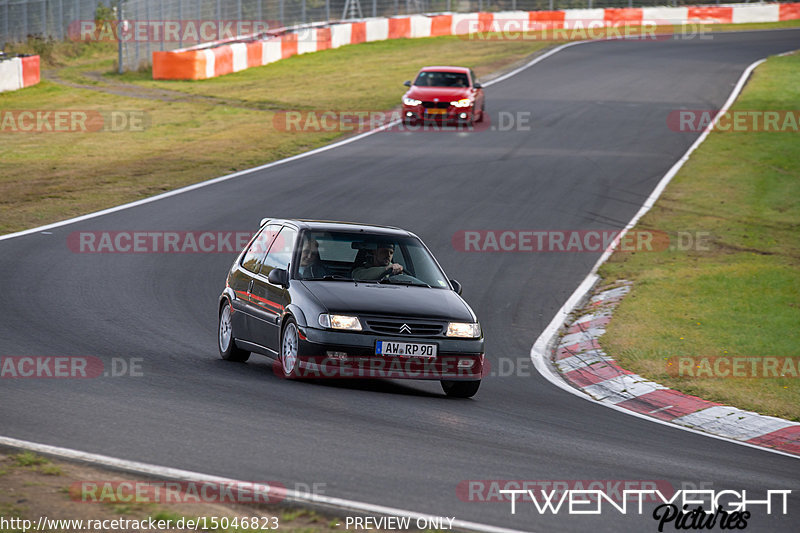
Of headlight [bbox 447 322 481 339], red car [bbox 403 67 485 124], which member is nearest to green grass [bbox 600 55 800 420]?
headlight [bbox 447 322 481 339]

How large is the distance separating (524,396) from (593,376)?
5.77ft

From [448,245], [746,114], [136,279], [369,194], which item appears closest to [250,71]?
[746,114]

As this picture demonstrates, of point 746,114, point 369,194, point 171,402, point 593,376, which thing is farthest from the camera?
point 746,114

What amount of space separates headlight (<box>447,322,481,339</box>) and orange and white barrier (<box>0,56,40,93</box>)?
2911 cm

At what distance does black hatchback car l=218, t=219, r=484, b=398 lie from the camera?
31.9 feet

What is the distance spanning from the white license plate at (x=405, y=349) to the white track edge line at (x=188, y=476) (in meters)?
3.25

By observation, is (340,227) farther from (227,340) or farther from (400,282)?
(227,340)

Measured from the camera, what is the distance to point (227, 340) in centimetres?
1161

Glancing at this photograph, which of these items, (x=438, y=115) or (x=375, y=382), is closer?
(x=375, y=382)

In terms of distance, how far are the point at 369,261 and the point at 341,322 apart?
1.29 meters

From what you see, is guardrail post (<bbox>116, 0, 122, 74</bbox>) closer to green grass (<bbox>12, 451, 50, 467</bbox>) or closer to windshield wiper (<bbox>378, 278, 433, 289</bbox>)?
windshield wiper (<bbox>378, 278, 433, 289</bbox>)

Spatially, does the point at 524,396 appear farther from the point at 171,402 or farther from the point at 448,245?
the point at 448,245

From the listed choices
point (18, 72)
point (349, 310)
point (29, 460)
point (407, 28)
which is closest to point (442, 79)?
point (18, 72)

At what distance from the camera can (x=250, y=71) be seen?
43750 millimetres
